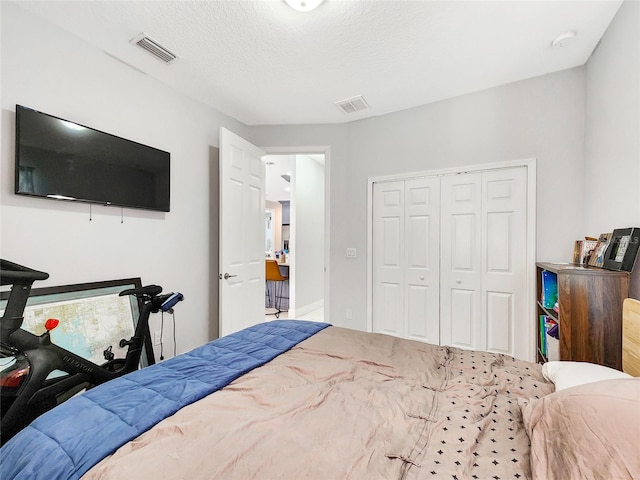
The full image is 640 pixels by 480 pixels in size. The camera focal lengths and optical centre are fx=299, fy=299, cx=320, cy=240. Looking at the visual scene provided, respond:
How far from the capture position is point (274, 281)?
537 centimetres

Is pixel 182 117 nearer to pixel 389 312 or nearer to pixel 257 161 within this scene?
pixel 257 161

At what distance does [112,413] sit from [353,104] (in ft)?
9.96

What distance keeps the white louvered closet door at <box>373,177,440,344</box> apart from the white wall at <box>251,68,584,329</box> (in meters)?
0.17

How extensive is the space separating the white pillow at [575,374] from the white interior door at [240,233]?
8.05ft

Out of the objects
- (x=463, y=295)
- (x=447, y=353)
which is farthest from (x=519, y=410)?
(x=463, y=295)

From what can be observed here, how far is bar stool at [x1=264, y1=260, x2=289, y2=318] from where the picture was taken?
16.9 ft

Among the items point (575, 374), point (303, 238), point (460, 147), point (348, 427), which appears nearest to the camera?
point (348, 427)

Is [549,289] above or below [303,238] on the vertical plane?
below

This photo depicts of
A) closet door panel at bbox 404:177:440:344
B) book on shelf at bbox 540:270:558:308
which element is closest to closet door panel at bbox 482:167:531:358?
book on shelf at bbox 540:270:558:308

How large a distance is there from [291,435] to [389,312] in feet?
8.61

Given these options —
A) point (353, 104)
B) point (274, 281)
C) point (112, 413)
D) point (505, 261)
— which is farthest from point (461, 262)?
point (274, 281)

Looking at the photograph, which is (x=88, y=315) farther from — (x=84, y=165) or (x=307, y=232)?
(x=307, y=232)

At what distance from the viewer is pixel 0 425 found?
144cm

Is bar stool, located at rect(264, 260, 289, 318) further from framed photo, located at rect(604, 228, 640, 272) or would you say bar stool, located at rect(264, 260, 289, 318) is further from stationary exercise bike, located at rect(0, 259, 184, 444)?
framed photo, located at rect(604, 228, 640, 272)
